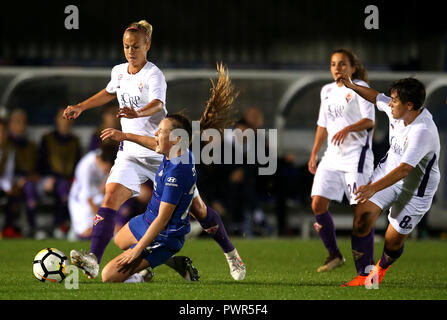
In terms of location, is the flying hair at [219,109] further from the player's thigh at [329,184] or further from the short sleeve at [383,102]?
the player's thigh at [329,184]

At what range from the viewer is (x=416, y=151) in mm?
5879

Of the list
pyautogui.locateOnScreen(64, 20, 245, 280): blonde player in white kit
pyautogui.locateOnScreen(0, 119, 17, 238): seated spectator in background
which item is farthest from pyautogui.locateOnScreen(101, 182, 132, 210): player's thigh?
pyautogui.locateOnScreen(0, 119, 17, 238): seated spectator in background

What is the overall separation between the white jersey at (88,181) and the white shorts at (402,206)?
533 centimetres

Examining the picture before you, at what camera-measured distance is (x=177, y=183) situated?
580 cm

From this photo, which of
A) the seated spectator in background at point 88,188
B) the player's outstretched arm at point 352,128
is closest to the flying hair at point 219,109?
the player's outstretched arm at point 352,128

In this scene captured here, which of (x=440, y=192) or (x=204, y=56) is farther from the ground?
(x=204, y=56)

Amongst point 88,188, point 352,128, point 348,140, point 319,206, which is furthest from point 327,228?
point 88,188

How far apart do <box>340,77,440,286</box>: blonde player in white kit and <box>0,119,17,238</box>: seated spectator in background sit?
21.3 feet

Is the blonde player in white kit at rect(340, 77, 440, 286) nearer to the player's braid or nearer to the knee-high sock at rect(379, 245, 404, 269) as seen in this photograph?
the knee-high sock at rect(379, 245, 404, 269)

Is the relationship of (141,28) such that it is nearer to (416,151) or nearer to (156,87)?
(156,87)

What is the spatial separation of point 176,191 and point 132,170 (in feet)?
3.27

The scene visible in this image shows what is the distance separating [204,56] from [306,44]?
80.5 inches

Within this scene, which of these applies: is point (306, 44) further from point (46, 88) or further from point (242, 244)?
point (242, 244)
